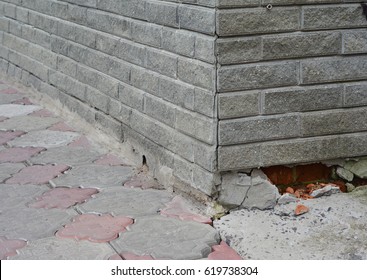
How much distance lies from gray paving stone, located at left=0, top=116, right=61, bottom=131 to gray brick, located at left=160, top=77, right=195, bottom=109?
1583mm

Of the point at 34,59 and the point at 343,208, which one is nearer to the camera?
the point at 343,208

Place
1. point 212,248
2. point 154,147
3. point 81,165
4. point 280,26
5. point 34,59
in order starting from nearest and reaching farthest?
point 212,248
point 280,26
point 154,147
point 81,165
point 34,59

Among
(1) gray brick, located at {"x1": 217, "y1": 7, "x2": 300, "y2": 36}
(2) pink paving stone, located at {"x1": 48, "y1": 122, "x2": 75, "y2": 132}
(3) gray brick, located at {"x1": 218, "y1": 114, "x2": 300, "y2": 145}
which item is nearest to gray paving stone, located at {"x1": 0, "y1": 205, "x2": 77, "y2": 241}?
(3) gray brick, located at {"x1": 218, "y1": 114, "x2": 300, "y2": 145}

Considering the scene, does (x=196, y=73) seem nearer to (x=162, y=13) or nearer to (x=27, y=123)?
(x=162, y=13)

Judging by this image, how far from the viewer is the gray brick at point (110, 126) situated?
4605 mm

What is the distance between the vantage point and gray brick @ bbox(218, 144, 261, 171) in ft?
11.5

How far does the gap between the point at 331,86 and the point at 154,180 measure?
3.66 ft

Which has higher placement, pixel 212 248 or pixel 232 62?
pixel 232 62

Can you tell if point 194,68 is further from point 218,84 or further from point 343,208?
point 343,208

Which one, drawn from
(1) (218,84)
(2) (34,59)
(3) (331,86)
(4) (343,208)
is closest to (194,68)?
(1) (218,84)

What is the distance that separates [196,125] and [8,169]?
4.38ft

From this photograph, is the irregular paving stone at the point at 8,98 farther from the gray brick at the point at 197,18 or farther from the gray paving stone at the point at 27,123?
the gray brick at the point at 197,18

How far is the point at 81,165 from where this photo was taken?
14.6 feet

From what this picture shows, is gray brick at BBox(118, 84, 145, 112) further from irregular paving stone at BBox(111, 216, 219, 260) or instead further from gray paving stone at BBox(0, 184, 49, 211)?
irregular paving stone at BBox(111, 216, 219, 260)
